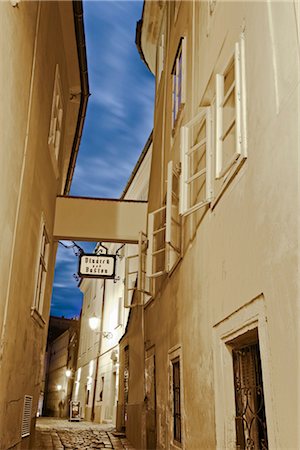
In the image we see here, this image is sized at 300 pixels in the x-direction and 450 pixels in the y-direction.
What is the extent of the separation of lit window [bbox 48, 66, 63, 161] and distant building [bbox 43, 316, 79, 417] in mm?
21192

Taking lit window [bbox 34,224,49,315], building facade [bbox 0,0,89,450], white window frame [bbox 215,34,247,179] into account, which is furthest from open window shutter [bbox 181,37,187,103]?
lit window [bbox 34,224,49,315]

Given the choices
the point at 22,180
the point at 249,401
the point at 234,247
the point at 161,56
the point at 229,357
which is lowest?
the point at 249,401

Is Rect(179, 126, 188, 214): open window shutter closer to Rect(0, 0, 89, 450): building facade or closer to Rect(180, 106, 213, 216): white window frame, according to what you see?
Rect(180, 106, 213, 216): white window frame

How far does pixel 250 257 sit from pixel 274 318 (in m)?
0.71

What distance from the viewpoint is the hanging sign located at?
11469 millimetres

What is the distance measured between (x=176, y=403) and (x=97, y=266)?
507 centimetres

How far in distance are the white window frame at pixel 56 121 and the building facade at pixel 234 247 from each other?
2.55 metres

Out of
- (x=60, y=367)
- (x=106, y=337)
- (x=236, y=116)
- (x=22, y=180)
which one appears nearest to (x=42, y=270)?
(x=22, y=180)

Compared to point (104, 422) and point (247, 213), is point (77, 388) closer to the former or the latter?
point (104, 422)

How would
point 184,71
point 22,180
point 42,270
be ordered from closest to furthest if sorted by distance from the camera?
1. point 22,180
2. point 184,71
3. point 42,270

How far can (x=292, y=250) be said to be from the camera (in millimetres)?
3068

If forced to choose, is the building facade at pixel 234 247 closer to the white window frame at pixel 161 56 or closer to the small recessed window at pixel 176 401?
the small recessed window at pixel 176 401

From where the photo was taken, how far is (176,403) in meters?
7.09

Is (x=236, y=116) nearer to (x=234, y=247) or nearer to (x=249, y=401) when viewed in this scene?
(x=234, y=247)
